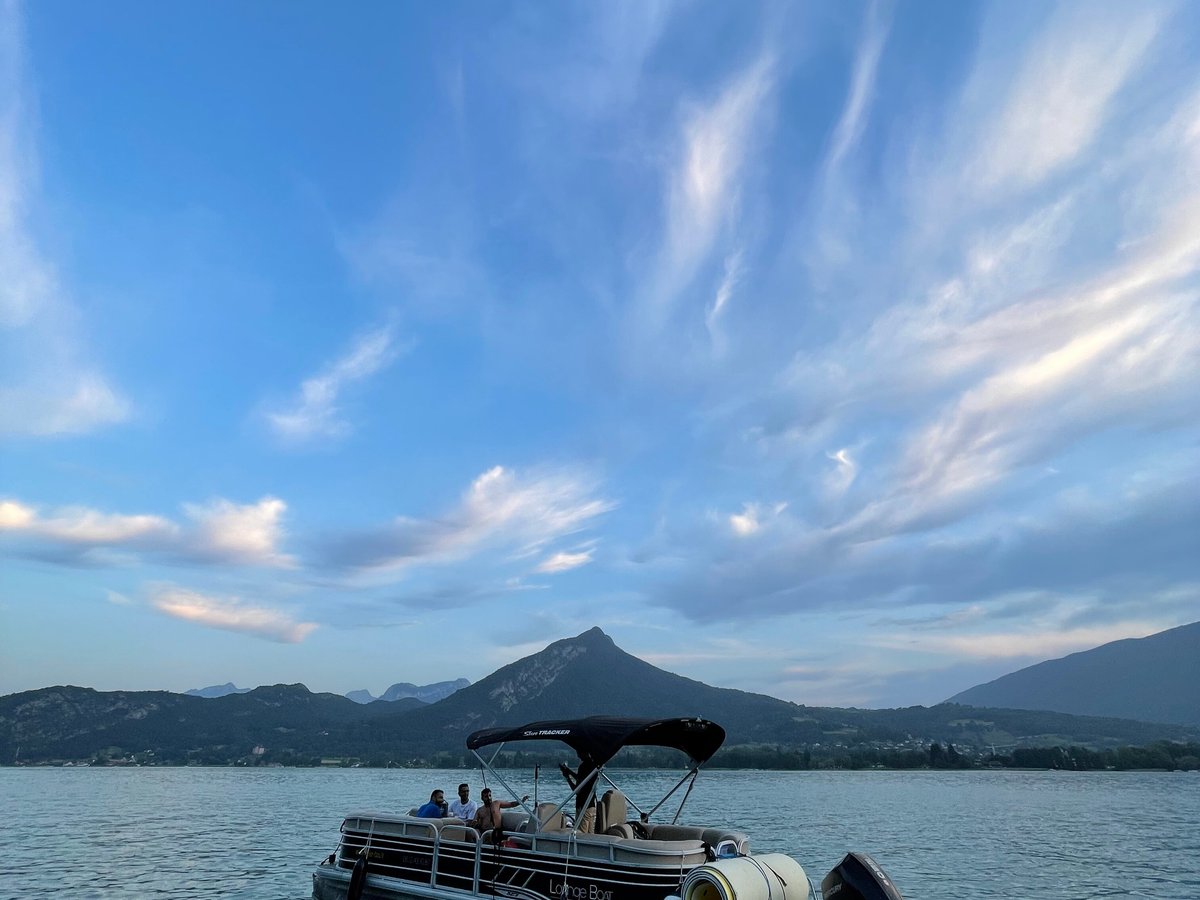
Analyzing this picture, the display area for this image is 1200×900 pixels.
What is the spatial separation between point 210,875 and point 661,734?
89.3 feet

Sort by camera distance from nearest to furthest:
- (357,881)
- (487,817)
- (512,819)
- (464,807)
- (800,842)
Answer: (487,817), (357,881), (512,819), (464,807), (800,842)

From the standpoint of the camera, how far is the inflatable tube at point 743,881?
432 inches

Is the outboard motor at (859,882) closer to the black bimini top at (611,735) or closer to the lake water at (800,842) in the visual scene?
the black bimini top at (611,735)

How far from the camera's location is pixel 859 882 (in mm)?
11617

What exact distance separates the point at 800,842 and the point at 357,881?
121 ft

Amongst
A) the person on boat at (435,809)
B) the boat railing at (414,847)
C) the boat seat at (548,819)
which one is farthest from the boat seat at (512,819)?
the person on boat at (435,809)

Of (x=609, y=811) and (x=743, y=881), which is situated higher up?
(x=609, y=811)

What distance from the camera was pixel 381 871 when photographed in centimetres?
1667

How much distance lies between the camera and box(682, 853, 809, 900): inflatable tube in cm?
1098

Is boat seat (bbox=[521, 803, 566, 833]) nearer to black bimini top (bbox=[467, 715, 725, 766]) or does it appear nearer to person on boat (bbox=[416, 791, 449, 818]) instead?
black bimini top (bbox=[467, 715, 725, 766])

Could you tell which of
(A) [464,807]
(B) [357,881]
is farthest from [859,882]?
(B) [357,881]

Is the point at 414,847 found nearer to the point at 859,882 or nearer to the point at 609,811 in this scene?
the point at 609,811

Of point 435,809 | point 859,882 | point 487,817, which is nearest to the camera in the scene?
point 859,882

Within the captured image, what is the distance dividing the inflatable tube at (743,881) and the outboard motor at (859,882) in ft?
1.67
